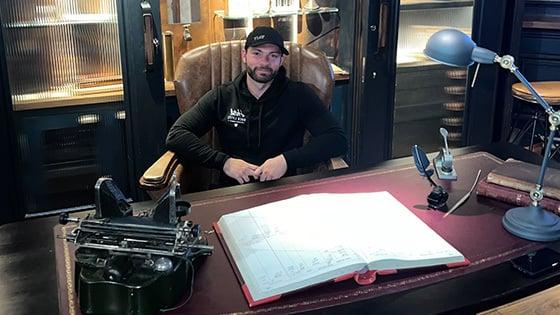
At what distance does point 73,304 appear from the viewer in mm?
1285

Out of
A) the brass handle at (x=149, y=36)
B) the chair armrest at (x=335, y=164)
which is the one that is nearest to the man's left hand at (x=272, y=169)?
the chair armrest at (x=335, y=164)

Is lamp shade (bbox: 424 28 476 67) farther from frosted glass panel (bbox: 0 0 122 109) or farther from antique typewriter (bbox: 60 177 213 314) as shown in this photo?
frosted glass panel (bbox: 0 0 122 109)

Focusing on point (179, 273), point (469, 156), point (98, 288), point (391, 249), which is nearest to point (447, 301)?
point (391, 249)

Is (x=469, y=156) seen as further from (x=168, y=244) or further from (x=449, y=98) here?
(x=449, y=98)

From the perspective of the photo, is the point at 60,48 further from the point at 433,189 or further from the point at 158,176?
the point at 433,189

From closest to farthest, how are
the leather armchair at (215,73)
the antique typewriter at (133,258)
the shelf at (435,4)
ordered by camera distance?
the antique typewriter at (133,258)
the leather armchair at (215,73)
the shelf at (435,4)

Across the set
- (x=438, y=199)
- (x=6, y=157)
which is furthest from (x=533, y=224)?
(x=6, y=157)

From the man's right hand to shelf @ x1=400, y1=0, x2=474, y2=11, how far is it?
62.7 inches

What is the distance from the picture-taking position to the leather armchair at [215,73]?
8.39ft

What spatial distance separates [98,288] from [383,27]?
93.7 inches

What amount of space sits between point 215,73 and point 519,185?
131 centimetres

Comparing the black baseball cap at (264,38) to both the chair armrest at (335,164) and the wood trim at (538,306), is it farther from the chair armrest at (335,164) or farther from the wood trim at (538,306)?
the wood trim at (538,306)

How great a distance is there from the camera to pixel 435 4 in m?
3.57

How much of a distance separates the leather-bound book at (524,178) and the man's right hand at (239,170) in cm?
84
